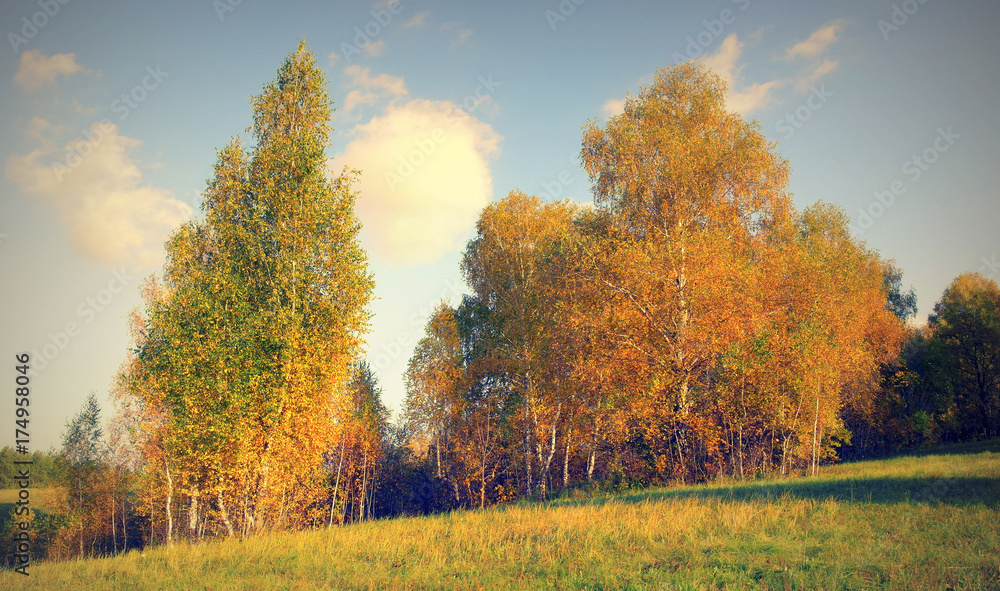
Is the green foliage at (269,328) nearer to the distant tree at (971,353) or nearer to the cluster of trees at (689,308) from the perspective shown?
the cluster of trees at (689,308)

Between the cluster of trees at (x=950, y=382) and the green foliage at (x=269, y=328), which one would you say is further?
the cluster of trees at (x=950, y=382)

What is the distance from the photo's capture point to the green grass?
20.4 feet

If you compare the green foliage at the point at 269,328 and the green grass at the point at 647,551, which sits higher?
the green foliage at the point at 269,328

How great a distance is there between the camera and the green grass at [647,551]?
621 centimetres

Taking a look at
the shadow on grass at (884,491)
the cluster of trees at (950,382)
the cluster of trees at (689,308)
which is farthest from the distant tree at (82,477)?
the cluster of trees at (950,382)

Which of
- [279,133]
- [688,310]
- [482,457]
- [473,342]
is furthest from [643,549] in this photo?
[473,342]

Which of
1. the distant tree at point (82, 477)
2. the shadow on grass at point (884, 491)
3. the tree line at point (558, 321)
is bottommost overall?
the distant tree at point (82, 477)

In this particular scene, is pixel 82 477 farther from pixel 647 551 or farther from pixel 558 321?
pixel 647 551

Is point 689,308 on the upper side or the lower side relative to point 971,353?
upper

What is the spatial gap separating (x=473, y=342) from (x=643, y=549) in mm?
29163

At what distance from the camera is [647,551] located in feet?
24.5

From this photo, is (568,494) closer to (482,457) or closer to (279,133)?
(482,457)

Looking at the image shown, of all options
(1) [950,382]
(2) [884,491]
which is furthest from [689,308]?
(1) [950,382]

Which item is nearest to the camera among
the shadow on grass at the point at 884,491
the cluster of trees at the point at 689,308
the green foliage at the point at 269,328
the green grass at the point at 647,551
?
the green grass at the point at 647,551
